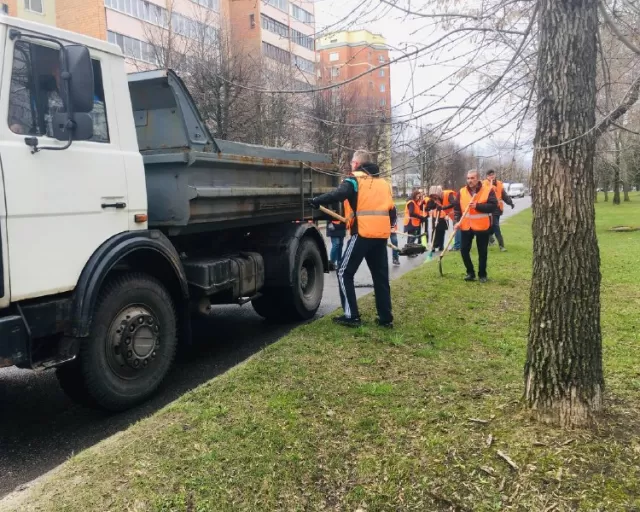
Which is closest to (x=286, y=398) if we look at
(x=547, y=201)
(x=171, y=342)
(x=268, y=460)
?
(x=268, y=460)

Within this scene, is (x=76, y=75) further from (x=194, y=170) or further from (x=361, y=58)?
(x=361, y=58)

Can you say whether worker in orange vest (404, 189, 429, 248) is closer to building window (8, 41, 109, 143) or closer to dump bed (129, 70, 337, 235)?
dump bed (129, 70, 337, 235)

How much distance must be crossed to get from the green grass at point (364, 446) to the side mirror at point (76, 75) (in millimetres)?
2062

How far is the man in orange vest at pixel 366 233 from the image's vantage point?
5.73 m

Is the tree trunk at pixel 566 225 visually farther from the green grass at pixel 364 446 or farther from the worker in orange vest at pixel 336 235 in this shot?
the worker in orange vest at pixel 336 235

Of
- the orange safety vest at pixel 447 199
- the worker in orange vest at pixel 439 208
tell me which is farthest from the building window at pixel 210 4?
the orange safety vest at pixel 447 199

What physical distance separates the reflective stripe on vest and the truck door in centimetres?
257

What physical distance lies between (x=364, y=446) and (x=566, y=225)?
159cm

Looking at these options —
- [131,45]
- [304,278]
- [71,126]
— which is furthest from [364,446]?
[131,45]

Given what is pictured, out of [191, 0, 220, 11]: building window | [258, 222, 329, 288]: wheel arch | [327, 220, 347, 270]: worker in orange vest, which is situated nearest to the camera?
[258, 222, 329, 288]: wheel arch

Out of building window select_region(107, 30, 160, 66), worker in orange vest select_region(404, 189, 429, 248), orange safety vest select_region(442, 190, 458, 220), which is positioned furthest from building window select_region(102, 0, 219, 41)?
orange safety vest select_region(442, 190, 458, 220)

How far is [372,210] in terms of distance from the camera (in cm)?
571

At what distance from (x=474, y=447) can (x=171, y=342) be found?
2588mm

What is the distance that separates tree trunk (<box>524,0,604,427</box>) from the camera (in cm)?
288
